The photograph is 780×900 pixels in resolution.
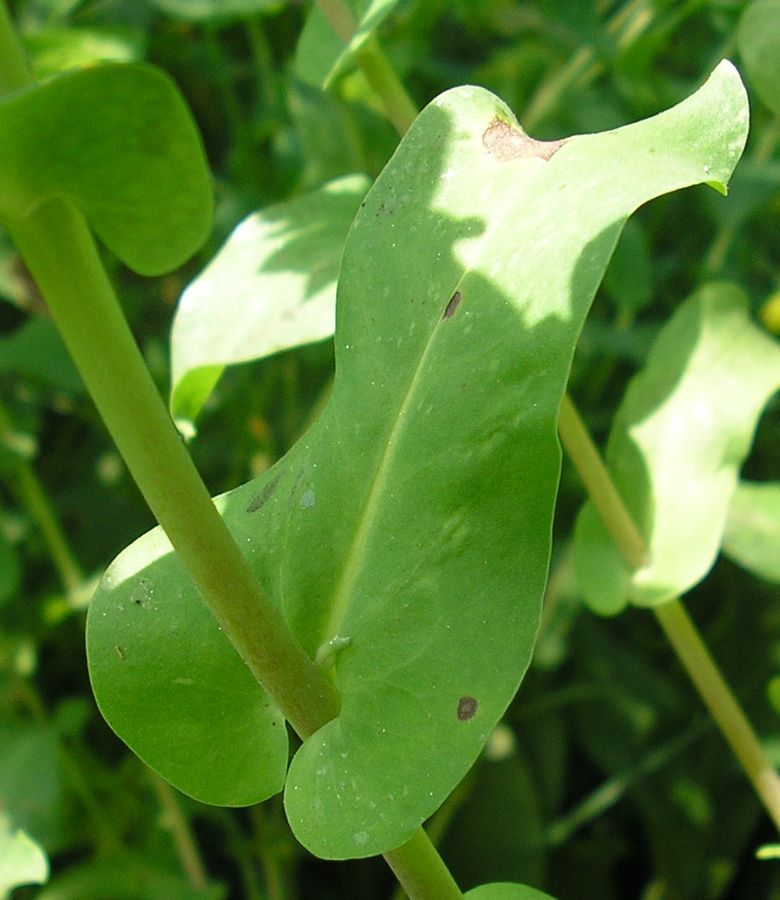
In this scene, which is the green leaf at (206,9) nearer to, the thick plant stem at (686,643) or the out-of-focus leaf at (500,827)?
the thick plant stem at (686,643)

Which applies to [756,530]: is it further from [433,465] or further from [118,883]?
[118,883]

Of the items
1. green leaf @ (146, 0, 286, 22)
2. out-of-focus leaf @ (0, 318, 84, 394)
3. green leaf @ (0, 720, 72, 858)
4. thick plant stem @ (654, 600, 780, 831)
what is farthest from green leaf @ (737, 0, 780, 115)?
green leaf @ (0, 720, 72, 858)

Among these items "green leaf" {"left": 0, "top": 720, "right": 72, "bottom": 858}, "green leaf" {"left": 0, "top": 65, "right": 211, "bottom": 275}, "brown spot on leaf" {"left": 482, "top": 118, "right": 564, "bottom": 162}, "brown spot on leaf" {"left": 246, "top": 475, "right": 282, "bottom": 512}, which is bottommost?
"green leaf" {"left": 0, "top": 720, "right": 72, "bottom": 858}

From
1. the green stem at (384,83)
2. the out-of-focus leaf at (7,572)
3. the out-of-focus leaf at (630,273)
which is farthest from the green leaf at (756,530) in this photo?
the out-of-focus leaf at (7,572)

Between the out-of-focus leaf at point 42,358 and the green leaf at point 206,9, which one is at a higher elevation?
the green leaf at point 206,9

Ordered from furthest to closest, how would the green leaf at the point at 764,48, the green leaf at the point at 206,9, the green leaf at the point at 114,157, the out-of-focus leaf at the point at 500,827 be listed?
the out-of-focus leaf at the point at 500,827, the green leaf at the point at 206,9, the green leaf at the point at 764,48, the green leaf at the point at 114,157

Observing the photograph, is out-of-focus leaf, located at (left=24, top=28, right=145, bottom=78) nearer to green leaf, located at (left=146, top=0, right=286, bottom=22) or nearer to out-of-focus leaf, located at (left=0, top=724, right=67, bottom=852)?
green leaf, located at (left=146, top=0, right=286, bottom=22)

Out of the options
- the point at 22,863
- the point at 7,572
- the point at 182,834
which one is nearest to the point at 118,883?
the point at 182,834

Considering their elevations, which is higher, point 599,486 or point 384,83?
point 384,83
